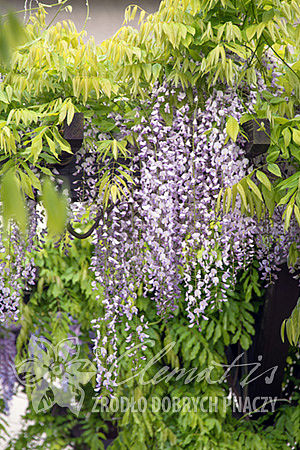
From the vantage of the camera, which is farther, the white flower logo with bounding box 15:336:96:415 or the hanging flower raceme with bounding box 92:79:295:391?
the white flower logo with bounding box 15:336:96:415

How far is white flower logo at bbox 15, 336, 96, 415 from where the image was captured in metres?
3.36

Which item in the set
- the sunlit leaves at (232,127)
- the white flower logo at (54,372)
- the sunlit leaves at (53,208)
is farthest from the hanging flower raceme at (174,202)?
the white flower logo at (54,372)

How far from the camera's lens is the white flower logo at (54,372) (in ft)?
A: 11.0

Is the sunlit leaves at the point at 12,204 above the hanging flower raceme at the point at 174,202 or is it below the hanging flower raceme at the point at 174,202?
below

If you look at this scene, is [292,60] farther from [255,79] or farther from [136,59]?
[136,59]

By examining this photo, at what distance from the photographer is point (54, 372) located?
3.42 meters

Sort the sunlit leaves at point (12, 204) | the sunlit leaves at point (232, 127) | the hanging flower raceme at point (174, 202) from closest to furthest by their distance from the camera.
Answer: the sunlit leaves at point (12, 204) → the sunlit leaves at point (232, 127) → the hanging flower raceme at point (174, 202)

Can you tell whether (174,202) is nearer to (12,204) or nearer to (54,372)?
(12,204)

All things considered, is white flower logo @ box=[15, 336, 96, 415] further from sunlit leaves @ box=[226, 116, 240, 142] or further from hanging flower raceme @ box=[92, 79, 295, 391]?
sunlit leaves @ box=[226, 116, 240, 142]

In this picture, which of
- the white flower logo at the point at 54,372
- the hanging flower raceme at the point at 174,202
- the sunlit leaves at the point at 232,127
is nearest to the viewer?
the sunlit leaves at the point at 232,127

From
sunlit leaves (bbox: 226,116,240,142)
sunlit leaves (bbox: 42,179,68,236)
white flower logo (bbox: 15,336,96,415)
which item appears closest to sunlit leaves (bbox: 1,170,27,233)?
sunlit leaves (bbox: 42,179,68,236)

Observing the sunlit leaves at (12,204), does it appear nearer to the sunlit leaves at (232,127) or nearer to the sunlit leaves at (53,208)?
the sunlit leaves at (53,208)

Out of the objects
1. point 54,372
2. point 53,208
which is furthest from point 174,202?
point 54,372

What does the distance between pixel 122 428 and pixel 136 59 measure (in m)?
2.57
